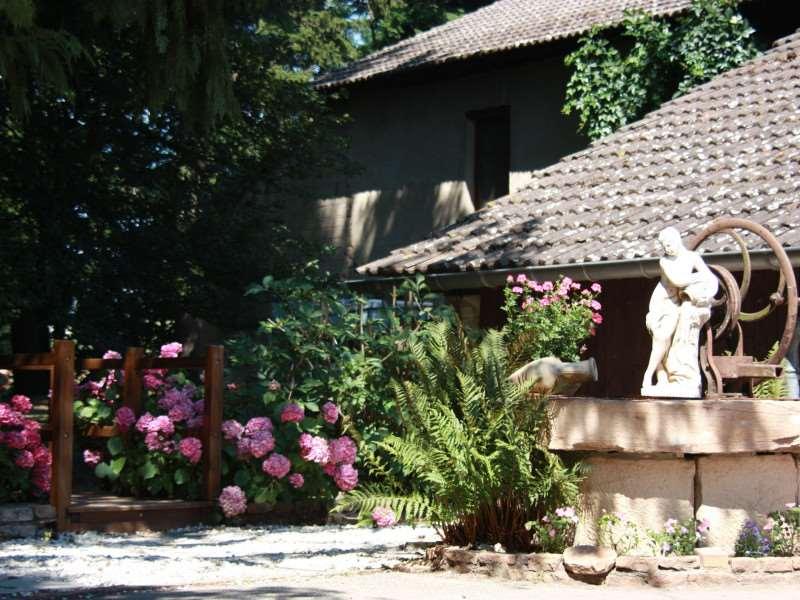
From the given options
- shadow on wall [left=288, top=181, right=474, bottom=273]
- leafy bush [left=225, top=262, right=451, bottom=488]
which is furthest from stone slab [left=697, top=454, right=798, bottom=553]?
shadow on wall [left=288, top=181, right=474, bottom=273]

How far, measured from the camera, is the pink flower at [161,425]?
32.9 ft

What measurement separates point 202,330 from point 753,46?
9.01 m

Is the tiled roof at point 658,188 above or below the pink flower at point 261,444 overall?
above

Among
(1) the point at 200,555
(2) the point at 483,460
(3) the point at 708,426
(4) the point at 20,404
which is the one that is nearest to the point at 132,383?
(4) the point at 20,404

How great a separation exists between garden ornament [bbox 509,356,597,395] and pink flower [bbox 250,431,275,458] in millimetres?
2518

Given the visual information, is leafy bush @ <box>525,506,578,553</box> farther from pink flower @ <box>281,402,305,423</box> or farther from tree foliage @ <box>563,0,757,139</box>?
tree foliage @ <box>563,0,757,139</box>

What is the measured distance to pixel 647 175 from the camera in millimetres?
12781

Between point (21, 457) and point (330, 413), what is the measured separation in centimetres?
250

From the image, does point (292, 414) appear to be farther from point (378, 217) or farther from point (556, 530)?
point (378, 217)

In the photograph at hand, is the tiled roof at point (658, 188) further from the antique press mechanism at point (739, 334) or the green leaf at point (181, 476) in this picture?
the green leaf at point (181, 476)

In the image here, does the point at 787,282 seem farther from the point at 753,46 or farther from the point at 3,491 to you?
the point at 753,46

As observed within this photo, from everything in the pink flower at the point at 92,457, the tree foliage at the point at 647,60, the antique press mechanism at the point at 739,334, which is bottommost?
the pink flower at the point at 92,457

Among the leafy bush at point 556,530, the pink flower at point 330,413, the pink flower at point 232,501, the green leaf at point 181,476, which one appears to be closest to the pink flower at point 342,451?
the pink flower at point 330,413

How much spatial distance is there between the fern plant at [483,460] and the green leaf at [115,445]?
10.4 feet
